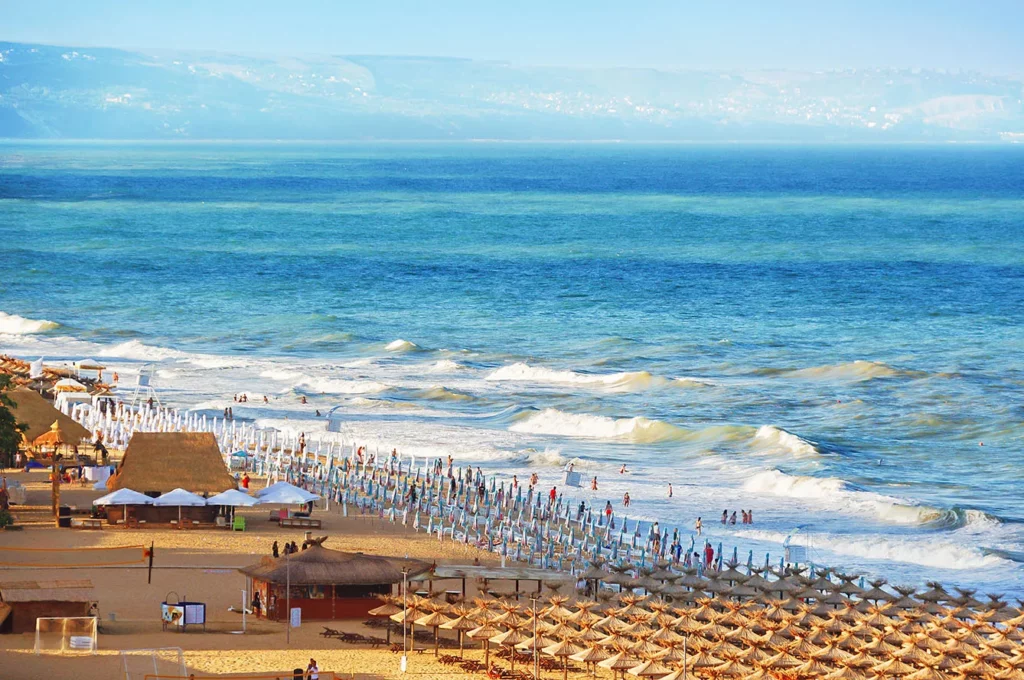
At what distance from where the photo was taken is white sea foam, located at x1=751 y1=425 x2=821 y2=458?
4450 cm

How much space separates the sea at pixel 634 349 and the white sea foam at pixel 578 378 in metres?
0.14

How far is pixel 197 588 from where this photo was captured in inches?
1063

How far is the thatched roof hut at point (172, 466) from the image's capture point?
107 feet

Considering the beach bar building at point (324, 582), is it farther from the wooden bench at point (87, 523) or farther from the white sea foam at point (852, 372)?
the white sea foam at point (852, 372)

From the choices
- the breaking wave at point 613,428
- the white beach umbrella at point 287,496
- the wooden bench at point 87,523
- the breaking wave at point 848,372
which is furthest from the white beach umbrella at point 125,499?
the breaking wave at point 848,372

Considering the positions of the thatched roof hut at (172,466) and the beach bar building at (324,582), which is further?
the thatched roof hut at (172,466)

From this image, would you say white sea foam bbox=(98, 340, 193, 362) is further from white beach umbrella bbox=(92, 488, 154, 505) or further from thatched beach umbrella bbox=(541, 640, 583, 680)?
thatched beach umbrella bbox=(541, 640, 583, 680)

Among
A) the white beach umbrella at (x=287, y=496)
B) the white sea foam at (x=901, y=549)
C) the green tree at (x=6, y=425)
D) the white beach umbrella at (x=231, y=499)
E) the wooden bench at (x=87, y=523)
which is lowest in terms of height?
the white sea foam at (x=901, y=549)

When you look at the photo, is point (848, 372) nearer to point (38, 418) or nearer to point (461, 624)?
point (38, 418)

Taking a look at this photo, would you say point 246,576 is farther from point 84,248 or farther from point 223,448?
point 84,248

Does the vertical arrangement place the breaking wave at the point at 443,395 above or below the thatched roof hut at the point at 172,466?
below

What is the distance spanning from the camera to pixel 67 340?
6531 cm

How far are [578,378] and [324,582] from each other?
32.9m

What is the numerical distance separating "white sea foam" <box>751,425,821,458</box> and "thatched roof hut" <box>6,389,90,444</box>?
65.0 ft
